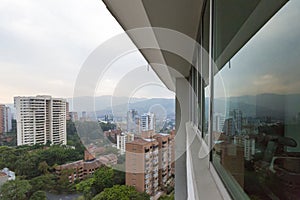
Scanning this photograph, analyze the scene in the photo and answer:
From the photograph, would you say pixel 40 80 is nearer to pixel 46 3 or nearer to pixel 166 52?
pixel 46 3

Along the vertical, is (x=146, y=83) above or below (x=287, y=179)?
above

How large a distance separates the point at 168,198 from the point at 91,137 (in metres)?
2.39

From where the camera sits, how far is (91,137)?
3166 mm

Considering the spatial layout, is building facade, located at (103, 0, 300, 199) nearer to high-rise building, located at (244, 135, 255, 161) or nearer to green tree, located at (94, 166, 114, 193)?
high-rise building, located at (244, 135, 255, 161)

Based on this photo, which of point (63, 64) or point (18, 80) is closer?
point (18, 80)

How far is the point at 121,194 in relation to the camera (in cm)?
390

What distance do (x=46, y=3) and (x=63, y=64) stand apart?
0.80 metres

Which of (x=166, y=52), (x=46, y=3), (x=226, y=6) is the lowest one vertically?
(x=226, y=6)

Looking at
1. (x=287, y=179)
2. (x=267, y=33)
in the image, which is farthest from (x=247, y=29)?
(x=287, y=179)

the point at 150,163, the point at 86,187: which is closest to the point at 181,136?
the point at 150,163

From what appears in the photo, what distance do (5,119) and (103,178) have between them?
6.28ft

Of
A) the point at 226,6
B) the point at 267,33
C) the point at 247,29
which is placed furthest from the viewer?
the point at 226,6

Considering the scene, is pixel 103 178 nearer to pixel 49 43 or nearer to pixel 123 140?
pixel 123 140

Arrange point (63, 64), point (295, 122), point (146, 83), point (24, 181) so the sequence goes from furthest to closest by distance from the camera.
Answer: point (146, 83) → point (63, 64) → point (24, 181) → point (295, 122)
